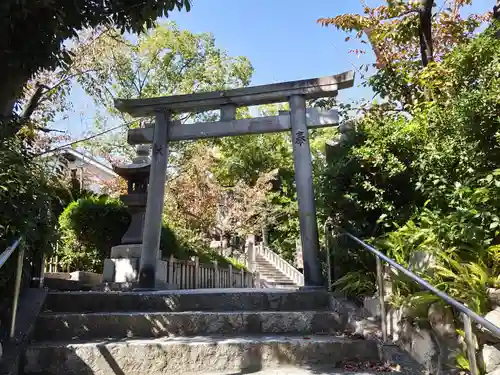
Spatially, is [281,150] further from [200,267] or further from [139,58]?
[200,267]

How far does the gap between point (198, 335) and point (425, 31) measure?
204 inches

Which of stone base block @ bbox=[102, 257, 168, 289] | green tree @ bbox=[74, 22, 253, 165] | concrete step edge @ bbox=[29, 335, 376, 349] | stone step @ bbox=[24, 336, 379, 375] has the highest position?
green tree @ bbox=[74, 22, 253, 165]

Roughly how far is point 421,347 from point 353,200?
182cm

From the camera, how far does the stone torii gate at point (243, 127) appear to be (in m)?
5.11

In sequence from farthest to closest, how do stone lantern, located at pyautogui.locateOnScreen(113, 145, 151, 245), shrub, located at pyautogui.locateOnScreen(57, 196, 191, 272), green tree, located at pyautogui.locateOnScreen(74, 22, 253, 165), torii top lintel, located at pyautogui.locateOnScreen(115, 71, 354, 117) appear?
green tree, located at pyautogui.locateOnScreen(74, 22, 253, 165) < shrub, located at pyautogui.locateOnScreen(57, 196, 191, 272) < stone lantern, located at pyautogui.locateOnScreen(113, 145, 151, 245) < torii top lintel, located at pyautogui.locateOnScreen(115, 71, 354, 117)

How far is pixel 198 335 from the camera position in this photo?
3.52 meters

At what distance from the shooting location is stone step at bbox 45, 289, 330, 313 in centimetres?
407

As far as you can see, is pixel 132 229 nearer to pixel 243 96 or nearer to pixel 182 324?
pixel 243 96

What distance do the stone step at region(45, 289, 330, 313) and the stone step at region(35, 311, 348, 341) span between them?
1.25 feet

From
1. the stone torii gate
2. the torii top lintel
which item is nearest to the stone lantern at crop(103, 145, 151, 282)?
the stone torii gate

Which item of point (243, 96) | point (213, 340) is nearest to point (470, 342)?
point (213, 340)

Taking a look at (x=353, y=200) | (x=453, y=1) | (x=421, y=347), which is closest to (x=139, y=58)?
(x=453, y=1)

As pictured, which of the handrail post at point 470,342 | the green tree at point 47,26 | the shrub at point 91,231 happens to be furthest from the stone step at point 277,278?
the handrail post at point 470,342

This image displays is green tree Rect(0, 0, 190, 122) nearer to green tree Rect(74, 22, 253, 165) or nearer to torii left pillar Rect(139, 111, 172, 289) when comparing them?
torii left pillar Rect(139, 111, 172, 289)
